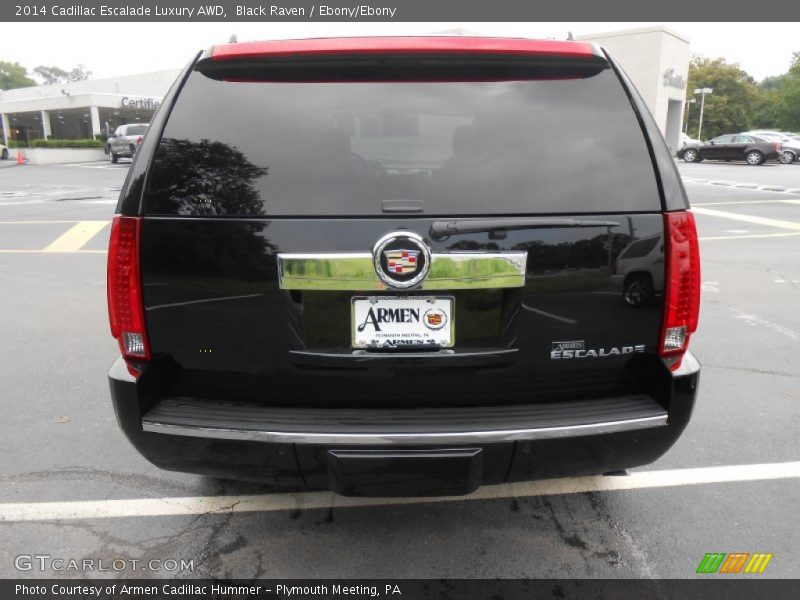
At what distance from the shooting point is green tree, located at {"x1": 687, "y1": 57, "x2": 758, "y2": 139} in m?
81.0

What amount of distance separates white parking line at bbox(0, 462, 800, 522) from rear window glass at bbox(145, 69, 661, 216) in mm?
1450

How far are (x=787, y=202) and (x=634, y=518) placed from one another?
49.9ft

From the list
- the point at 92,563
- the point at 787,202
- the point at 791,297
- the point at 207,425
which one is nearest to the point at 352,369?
the point at 207,425

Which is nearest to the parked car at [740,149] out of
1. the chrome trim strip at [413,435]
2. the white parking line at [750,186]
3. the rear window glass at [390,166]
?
the white parking line at [750,186]

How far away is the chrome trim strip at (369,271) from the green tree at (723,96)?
92224 mm

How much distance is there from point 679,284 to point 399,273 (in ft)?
3.35

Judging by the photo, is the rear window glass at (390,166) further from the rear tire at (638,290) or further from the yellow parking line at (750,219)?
the yellow parking line at (750,219)

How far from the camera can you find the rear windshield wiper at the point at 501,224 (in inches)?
79.1

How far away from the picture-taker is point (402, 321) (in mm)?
2066

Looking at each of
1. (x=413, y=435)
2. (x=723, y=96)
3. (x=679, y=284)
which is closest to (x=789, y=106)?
(x=723, y=96)

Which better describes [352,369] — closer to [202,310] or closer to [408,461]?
[408,461]

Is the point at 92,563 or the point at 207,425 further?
the point at 92,563

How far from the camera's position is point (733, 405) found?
3.93 m

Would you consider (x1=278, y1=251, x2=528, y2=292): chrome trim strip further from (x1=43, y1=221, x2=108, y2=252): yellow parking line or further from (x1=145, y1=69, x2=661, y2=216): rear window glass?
(x1=43, y1=221, x2=108, y2=252): yellow parking line
